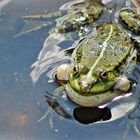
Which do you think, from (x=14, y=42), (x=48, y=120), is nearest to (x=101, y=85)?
(x=48, y=120)

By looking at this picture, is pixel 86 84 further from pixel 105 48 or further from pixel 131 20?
pixel 131 20

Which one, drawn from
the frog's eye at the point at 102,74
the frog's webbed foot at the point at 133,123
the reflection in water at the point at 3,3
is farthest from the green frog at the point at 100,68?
the reflection in water at the point at 3,3

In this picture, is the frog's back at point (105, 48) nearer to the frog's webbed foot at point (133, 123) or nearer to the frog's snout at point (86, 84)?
the frog's snout at point (86, 84)

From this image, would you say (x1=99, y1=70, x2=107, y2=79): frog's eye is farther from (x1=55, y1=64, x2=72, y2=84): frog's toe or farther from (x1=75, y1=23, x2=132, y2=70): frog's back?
(x1=55, y1=64, x2=72, y2=84): frog's toe

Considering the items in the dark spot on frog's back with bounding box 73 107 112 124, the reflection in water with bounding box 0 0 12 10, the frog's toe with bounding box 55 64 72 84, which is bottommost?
the dark spot on frog's back with bounding box 73 107 112 124

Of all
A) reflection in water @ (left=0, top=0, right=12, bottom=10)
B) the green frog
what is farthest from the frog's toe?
reflection in water @ (left=0, top=0, right=12, bottom=10)

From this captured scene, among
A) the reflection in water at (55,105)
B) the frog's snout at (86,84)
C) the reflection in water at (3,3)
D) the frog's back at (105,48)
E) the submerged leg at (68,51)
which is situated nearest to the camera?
the frog's snout at (86,84)
